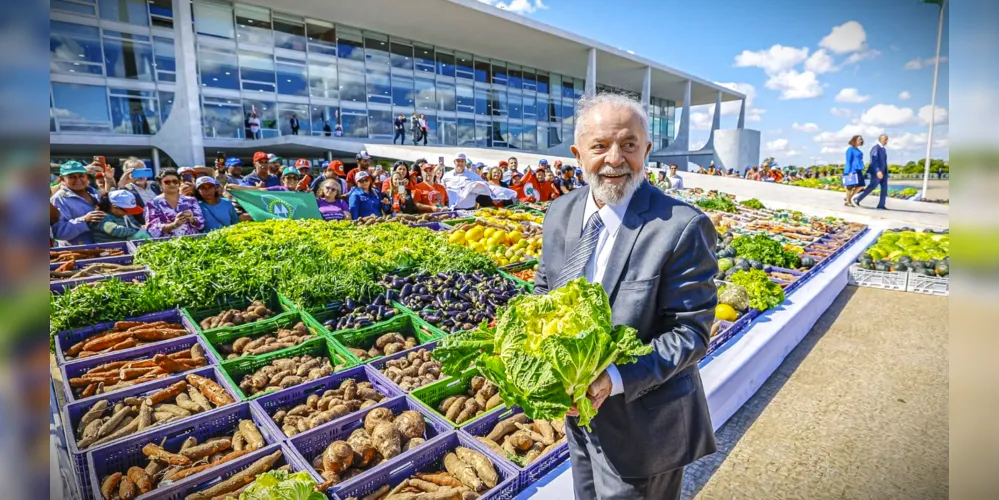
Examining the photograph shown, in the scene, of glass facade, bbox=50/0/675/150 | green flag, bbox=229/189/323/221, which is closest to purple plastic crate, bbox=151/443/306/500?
green flag, bbox=229/189/323/221

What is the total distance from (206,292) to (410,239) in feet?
8.62

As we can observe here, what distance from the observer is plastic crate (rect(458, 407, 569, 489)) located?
2.67 m

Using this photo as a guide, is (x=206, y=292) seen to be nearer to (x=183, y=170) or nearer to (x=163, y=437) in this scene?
(x=163, y=437)

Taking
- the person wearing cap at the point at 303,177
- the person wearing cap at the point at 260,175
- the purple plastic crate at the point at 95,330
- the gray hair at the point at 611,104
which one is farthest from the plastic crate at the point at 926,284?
the person wearing cap at the point at 260,175

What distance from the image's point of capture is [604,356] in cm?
167

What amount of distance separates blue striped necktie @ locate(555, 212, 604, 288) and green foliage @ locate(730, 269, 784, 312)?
13.9 feet

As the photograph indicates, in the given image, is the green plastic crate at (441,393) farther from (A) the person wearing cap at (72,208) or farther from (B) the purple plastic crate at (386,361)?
(A) the person wearing cap at (72,208)

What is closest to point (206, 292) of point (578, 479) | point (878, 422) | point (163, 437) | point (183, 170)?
point (163, 437)

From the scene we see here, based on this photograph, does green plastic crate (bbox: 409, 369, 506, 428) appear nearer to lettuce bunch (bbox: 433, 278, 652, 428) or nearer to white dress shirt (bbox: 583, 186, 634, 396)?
lettuce bunch (bbox: 433, 278, 652, 428)

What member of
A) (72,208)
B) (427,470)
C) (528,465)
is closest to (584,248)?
(528,465)

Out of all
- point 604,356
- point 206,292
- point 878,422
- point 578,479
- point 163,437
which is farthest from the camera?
point 206,292

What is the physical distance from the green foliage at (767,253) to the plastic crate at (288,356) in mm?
6190

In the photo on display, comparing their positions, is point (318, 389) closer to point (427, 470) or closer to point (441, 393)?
point (441, 393)

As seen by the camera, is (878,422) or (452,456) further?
(878,422)
